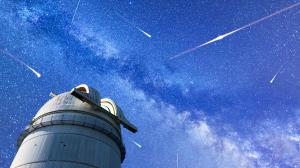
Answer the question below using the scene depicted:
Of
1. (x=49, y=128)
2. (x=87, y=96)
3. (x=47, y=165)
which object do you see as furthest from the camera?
(x=87, y=96)

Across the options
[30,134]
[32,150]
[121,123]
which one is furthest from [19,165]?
[121,123]

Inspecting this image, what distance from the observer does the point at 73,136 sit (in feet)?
75.4

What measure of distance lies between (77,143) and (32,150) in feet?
10.9

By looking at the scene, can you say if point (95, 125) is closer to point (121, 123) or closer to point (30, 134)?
point (121, 123)

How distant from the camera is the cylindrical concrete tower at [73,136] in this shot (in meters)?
21.6

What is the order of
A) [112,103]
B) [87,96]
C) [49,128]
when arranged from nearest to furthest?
[49,128] → [87,96] → [112,103]

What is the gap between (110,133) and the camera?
24844 millimetres

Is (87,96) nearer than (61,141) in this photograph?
No

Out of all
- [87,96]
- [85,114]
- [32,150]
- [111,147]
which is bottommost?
[32,150]

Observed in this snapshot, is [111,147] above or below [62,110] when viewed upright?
below

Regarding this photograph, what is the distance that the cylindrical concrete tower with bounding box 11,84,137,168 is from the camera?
21594 millimetres

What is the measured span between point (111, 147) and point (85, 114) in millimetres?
3506

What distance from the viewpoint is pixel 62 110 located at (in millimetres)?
25016

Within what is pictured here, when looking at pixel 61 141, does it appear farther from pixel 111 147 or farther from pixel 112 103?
pixel 112 103
